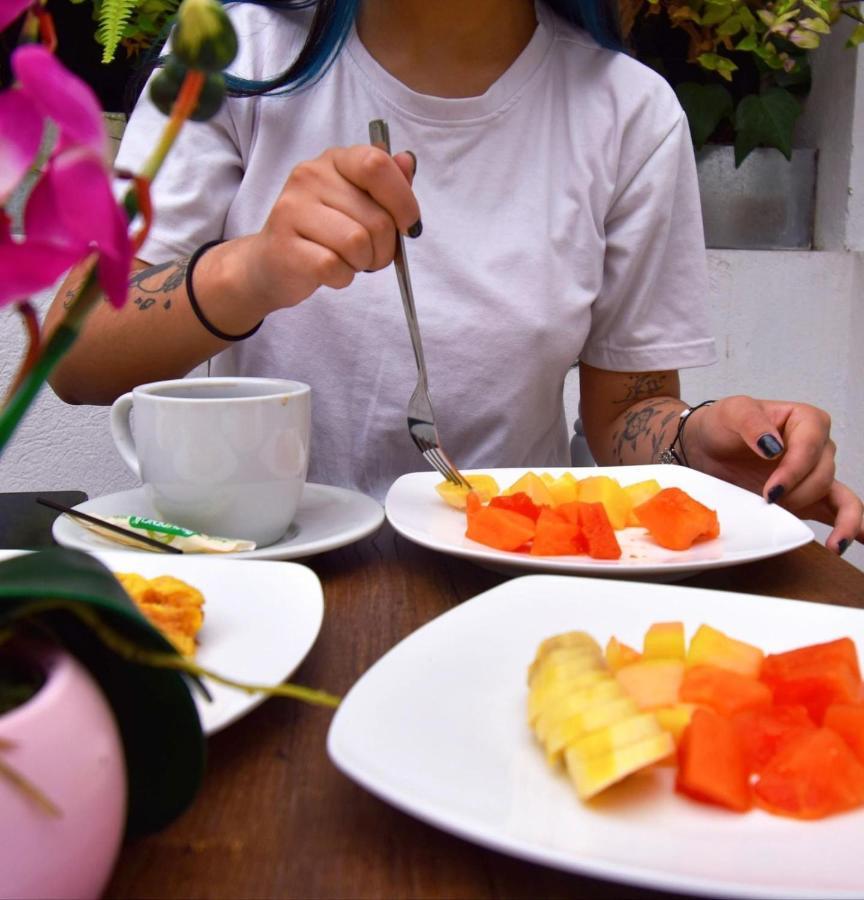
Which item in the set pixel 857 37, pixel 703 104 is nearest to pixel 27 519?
pixel 703 104

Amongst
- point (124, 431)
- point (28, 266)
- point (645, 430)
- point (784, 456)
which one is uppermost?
point (28, 266)

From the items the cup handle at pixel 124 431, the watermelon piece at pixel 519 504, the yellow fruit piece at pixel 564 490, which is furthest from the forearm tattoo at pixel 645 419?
the cup handle at pixel 124 431

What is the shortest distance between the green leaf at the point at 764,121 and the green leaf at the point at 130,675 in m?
1.85

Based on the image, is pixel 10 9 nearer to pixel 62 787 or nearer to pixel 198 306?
pixel 62 787

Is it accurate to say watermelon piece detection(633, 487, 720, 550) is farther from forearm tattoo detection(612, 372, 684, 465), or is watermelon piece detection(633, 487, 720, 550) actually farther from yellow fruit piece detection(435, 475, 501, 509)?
forearm tattoo detection(612, 372, 684, 465)

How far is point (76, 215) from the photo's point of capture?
22 cm

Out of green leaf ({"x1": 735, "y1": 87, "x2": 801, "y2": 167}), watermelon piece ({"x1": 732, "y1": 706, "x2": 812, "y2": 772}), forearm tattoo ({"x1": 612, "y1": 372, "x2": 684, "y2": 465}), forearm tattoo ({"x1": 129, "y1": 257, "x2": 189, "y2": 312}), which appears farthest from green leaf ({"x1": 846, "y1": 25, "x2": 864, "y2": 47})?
watermelon piece ({"x1": 732, "y1": 706, "x2": 812, "y2": 772})

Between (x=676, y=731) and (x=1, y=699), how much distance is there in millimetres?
288

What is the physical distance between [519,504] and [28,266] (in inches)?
25.0

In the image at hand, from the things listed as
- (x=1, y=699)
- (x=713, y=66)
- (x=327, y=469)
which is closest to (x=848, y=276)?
(x=713, y=66)

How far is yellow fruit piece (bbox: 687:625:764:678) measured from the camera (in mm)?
497

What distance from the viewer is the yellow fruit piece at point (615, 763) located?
0.38 metres

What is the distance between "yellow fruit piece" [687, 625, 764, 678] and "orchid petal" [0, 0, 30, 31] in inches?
16.6

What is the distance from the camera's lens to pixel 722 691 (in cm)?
46
